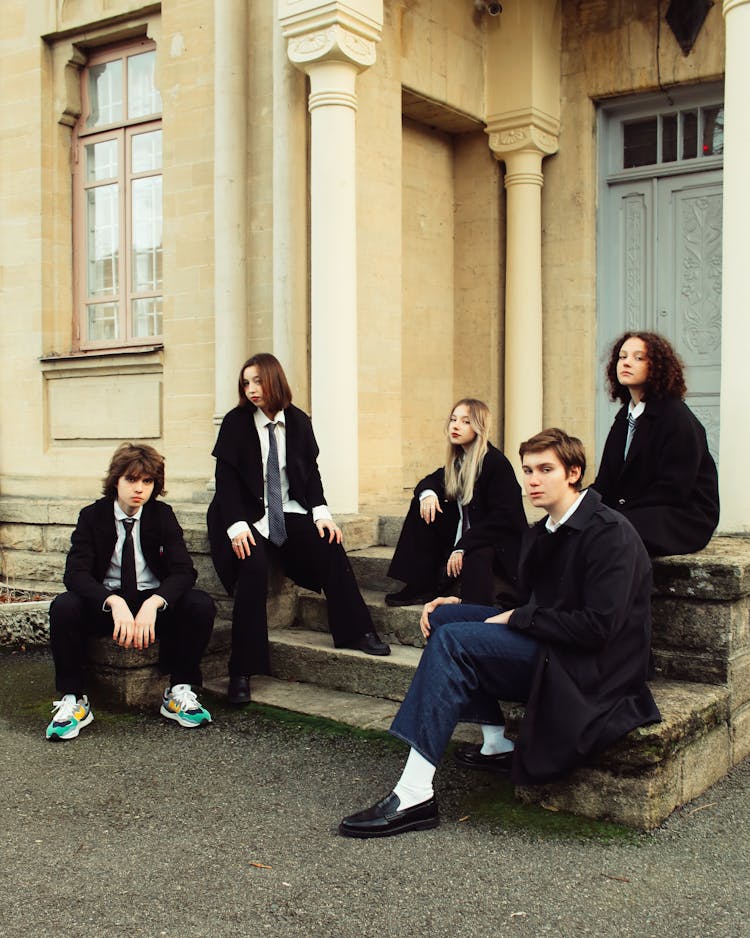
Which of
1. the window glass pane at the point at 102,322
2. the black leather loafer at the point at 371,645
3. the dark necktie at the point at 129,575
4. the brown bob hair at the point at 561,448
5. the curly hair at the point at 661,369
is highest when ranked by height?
the window glass pane at the point at 102,322

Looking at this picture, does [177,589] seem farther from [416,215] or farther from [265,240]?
[416,215]

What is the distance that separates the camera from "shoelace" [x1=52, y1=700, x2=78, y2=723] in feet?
15.3

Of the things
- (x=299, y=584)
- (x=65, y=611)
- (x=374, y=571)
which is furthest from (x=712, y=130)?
(x=65, y=611)

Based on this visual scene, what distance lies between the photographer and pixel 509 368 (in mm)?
8406

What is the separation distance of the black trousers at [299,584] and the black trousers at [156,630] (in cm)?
25

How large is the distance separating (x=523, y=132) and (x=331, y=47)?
238cm

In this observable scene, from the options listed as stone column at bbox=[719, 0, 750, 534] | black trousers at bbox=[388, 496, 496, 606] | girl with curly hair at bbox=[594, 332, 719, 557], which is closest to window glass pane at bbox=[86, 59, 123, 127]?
black trousers at bbox=[388, 496, 496, 606]

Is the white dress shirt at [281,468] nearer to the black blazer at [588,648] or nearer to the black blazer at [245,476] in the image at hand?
the black blazer at [245,476]

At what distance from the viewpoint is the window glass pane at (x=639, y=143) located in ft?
27.0

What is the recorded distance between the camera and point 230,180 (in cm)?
686

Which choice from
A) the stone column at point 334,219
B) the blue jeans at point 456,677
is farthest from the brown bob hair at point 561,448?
the stone column at point 334,219

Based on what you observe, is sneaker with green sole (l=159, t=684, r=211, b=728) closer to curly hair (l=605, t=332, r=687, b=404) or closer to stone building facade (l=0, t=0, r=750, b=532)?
stone building facade (l=0, t=0, r=750, b=532)

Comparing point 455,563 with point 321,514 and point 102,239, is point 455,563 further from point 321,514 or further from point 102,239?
point 102,239

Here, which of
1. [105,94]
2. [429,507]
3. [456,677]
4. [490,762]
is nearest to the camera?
[456,677]
